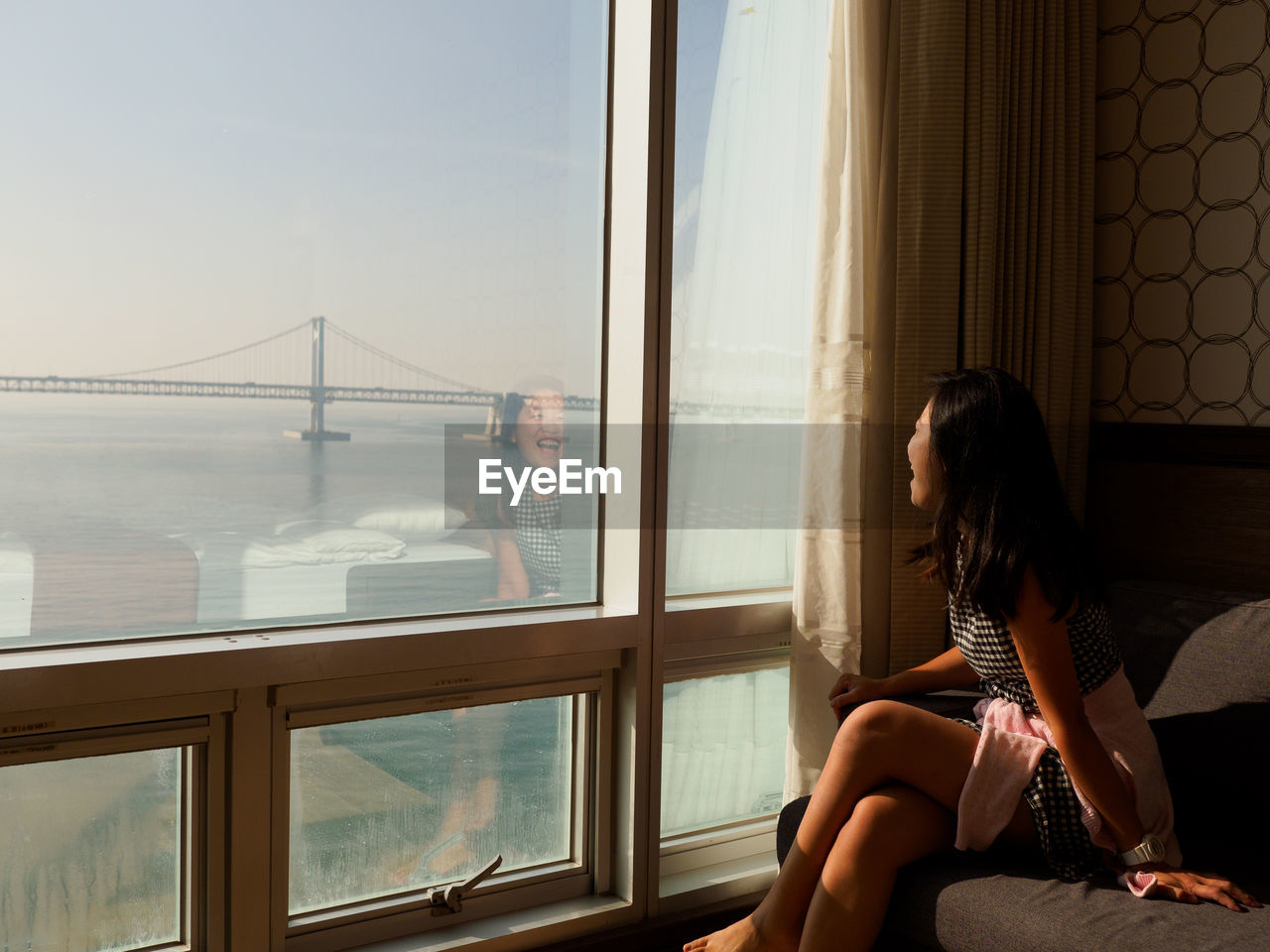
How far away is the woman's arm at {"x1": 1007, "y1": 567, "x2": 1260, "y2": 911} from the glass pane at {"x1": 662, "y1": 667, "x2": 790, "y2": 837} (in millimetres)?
904

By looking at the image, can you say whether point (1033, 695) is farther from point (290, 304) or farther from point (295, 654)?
point (290, 304)

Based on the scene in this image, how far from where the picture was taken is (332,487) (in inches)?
82.1

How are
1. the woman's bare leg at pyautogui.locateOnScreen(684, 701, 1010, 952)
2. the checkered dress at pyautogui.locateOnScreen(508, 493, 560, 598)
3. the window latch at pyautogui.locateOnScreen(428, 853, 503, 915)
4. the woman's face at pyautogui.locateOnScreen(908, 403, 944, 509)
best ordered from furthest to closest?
the checkered dress at pyautogui.locateOnScreen(508, 493, 560, 598)
the window latch at pyautogui.locateOnScreen(428, 853, 503, 915)
the woman's face at pyautogui.locateOnScreen(908, 403, 944, 509)
the woman's bare leg at pyautogui.locateOnScreen(684, 701, 1010, 952)

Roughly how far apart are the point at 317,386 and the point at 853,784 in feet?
4.07

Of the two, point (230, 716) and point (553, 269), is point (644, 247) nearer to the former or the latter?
point (553, 269)

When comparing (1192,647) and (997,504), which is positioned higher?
(997,504)

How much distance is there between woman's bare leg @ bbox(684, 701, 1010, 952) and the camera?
5.99ft

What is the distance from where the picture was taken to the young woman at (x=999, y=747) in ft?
5.71

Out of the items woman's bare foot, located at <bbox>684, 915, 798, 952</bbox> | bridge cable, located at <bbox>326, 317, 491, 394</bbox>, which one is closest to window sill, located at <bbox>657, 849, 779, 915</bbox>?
woman's bare foot, located at <bbox>684, 915, 798, 952</bbox>

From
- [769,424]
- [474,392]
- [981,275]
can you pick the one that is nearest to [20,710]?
[474,392]

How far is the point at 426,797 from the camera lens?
2.21 metres

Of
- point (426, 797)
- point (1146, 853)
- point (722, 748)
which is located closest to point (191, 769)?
point (426, 797)

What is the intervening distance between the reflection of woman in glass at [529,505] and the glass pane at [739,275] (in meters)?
0.28

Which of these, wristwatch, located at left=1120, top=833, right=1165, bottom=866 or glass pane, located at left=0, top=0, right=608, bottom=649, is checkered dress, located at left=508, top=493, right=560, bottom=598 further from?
wristwatch, located at left=1120, top=833, right=1165, bottom=866
